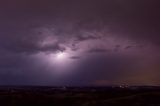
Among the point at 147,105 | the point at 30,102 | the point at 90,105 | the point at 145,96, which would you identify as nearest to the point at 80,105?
the point at 90,105

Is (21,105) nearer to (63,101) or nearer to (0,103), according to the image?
(0,103)

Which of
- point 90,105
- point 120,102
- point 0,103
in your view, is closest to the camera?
point 90,105

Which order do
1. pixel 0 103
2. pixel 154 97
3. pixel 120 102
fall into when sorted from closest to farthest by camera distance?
pixel 0 103 < pixel 120 102 < pixel 154 97

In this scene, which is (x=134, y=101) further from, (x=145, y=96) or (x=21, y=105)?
(x=21, y=105)

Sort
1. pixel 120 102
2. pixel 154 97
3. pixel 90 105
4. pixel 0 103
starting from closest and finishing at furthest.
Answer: pixel 90 105
pixel 0 103
pixel 120 102
pixel 154 97

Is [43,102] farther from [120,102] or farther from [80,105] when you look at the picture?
[120,102]

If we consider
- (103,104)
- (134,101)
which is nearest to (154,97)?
(134,101)

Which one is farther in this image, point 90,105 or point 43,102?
point 43,102

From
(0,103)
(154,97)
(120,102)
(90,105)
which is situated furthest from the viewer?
(154,97)
